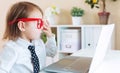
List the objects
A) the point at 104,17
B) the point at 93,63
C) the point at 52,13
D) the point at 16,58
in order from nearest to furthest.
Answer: the point at 93,63 < the point at 16,58 < the point at 104,17 < the point at 52,13

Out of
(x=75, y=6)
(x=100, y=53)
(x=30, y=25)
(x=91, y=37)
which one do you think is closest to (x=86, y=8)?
(x=75, y=6)

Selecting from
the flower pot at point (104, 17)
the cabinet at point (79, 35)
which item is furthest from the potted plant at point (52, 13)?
the flower pot at point (104, 17)

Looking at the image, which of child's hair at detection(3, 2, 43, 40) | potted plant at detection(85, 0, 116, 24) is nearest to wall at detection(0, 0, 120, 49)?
potted plant at detection(85, 0, 116, 24)

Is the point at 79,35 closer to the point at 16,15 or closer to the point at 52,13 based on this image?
the point at 52,13

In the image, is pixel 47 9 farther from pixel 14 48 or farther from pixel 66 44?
pixel 14 48

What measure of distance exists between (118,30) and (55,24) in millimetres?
715

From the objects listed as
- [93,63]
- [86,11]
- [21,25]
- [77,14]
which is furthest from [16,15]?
[86,11]

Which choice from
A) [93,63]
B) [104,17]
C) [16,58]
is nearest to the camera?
[93,63]

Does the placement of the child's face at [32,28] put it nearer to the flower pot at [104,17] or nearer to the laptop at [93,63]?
the laptop at [93,63]

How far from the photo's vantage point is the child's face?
1.06m

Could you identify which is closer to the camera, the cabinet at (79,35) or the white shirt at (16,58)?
the white shirt at (16,58)

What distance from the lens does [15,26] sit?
42.8 inches

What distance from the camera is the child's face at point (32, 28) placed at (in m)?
1.06

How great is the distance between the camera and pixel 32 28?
1.06 metres
